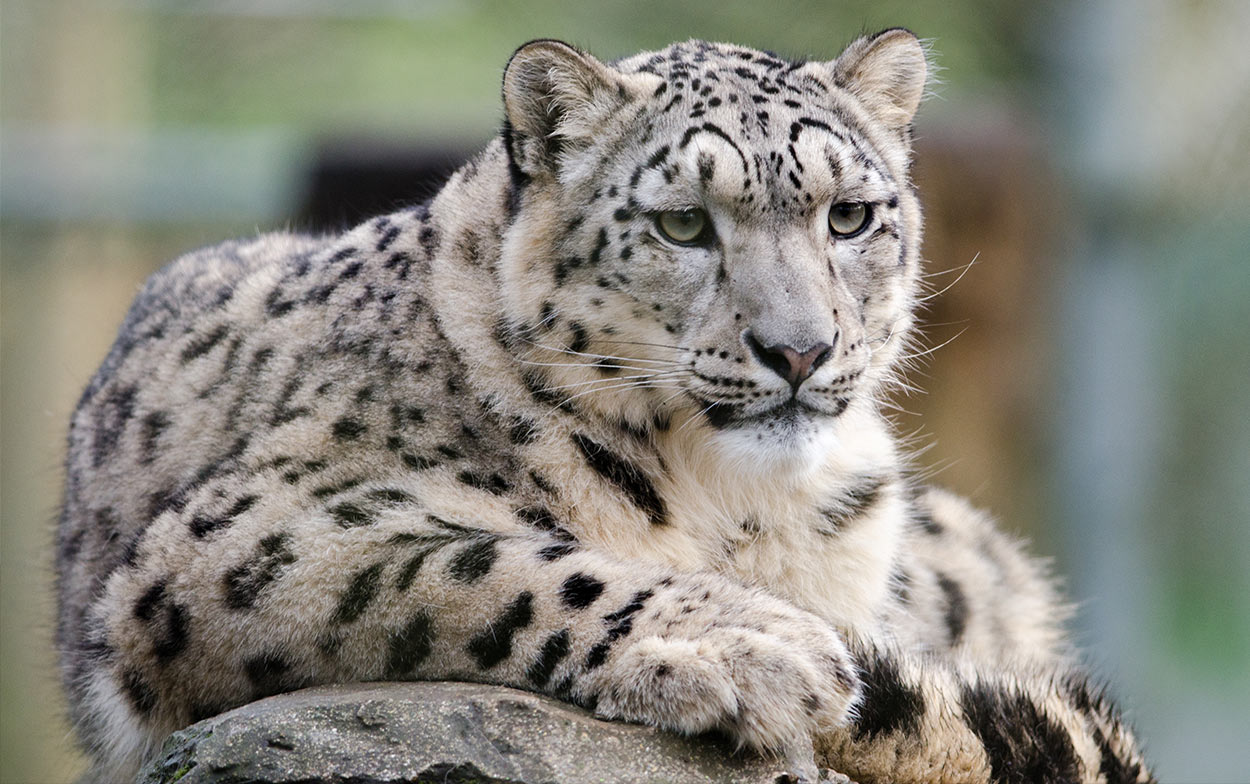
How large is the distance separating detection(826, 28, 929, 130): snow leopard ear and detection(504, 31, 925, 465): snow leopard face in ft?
0.38

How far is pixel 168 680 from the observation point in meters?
3.32

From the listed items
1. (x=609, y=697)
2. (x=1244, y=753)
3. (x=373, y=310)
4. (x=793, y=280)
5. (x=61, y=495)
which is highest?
(x=793, y=280)

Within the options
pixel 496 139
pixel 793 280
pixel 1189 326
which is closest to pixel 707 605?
pixel 793 280

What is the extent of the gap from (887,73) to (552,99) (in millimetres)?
985

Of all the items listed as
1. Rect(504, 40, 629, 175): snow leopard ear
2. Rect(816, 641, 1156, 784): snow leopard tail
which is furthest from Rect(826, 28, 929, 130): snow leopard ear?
Rect(816, 641, 1156, 784): snow leopard tail

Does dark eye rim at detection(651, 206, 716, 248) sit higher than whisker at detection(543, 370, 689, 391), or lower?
higher

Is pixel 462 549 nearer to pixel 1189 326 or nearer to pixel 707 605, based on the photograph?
pixel 707 605

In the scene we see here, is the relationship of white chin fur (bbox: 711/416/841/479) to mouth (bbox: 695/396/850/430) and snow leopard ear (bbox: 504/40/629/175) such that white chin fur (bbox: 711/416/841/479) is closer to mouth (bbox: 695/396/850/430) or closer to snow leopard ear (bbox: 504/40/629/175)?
mouth (bbox: 695/396/850/430)

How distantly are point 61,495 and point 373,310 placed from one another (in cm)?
188

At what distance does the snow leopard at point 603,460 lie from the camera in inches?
119

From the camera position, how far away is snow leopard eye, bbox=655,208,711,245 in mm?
3469

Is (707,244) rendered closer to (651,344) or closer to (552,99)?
(651,344)

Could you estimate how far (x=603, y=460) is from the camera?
3.55 meters

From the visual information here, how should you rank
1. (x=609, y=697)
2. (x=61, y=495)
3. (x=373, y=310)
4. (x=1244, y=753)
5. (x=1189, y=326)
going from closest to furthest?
(x=609, y=697) → (x=373, y=310) → (x=61, y=495) → (x=1244, y=753) → (x=1189, y=326)
